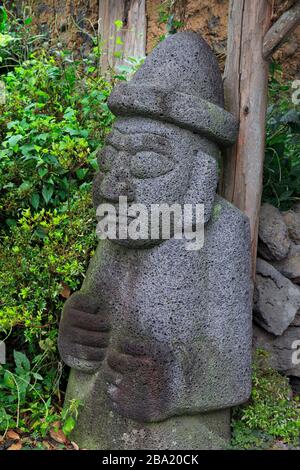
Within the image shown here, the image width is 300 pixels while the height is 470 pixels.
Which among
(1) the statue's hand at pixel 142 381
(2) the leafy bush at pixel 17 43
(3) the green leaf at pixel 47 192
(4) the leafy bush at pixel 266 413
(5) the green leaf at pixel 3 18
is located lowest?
(4) the leafy bush at pixel 266 413

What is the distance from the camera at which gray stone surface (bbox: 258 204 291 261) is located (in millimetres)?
3598

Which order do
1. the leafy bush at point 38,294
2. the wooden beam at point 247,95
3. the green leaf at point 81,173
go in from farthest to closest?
the green leaf at point 81,173
the leafy bush at point 38,294
the wooden beam at point 247,95

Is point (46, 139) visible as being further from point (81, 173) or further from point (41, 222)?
point (41, 222)

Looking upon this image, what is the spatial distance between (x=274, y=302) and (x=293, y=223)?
52 centimetres

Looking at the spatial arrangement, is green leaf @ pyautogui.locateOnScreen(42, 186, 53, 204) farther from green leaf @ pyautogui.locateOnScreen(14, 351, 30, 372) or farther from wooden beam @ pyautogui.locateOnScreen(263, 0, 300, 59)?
wooden beam @ pyautogui.locateOnScreen(263, 0, 300, 59)

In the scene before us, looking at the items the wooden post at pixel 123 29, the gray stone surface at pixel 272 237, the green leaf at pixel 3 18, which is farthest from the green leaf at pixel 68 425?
the green leaf at pixel 3 18

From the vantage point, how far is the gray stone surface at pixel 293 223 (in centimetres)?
377

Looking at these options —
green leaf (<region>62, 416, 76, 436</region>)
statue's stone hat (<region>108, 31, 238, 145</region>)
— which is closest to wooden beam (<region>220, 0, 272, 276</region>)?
statue's stone hat (<region>108, 31, 238, 145</region>)

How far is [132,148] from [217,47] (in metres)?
2.16

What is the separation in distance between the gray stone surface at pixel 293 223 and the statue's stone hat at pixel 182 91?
83 cm

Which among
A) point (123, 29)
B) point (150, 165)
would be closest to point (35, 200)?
point (150, 165)

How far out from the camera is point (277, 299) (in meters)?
3.53

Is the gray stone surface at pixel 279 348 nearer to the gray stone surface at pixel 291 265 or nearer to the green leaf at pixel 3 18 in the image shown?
the gray stone surface at pixel 291 265
